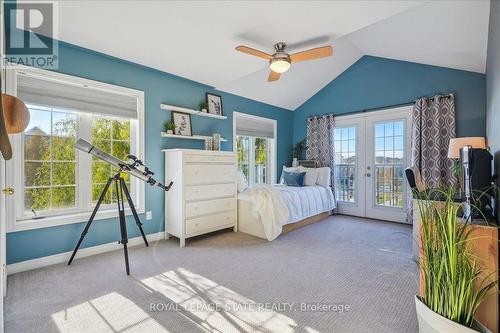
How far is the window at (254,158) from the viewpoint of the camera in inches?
208

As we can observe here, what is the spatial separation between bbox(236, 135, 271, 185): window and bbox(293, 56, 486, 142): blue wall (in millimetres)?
1023

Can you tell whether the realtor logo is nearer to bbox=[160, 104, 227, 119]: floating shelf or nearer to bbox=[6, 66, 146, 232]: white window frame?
bbox=[6, 66, 146, 232]: white window frame

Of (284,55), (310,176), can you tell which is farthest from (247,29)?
(310,176)

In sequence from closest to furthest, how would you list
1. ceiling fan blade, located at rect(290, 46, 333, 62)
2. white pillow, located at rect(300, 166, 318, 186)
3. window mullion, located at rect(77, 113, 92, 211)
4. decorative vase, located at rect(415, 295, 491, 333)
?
1. decorative vase, located at rect(415, 295, 491, 333)
2. ceiling fan blade, located at rect(290, 46, 333, 62)
3. window mullion, located at rect(77, 113, 92, 211)
4. white pillow, located at rect(300, 166, 318, 186)

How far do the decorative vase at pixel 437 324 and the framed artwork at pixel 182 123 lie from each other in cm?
345

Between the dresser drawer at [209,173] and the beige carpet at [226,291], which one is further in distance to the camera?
the dresser drawer at [209,173]

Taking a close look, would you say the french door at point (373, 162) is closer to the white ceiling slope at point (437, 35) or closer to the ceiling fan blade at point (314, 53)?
the white ceiling slope at point (437, 35)

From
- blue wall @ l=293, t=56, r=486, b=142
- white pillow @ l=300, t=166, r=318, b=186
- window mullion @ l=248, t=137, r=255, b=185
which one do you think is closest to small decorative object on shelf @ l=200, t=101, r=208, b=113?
window mullion @ l=248, t=137, r=255, b=185

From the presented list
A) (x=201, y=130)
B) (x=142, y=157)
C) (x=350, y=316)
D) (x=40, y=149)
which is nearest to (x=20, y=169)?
(x=40, y=149)

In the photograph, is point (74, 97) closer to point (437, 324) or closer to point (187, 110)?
point (187, 110)

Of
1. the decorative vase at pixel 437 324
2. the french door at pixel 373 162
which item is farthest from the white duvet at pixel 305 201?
the decorative vase at pixel 437 324

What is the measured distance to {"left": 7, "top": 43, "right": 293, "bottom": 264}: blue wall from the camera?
8.82 ft

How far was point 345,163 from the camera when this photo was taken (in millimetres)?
5422

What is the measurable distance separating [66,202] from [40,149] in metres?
0.67
